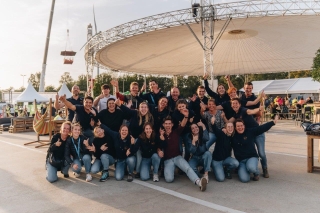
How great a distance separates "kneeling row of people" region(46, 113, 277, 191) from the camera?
4.51 m

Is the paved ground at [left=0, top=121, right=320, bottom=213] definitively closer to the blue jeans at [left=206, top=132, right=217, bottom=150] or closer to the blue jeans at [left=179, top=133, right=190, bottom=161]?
the blue jeans at [left=179, top=133, right=190, bottom=161]

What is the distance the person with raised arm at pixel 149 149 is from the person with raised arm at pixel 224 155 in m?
0.99

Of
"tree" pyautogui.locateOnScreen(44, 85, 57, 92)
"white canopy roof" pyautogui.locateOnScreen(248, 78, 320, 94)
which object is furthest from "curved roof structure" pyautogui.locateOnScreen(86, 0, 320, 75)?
"tree" pyautogui.locateOnScreen(44, 85, 57, 92)

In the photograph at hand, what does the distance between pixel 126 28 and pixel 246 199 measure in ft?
38.4

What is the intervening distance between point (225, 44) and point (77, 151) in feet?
52.3

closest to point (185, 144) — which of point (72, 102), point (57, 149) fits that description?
point (57, 149)

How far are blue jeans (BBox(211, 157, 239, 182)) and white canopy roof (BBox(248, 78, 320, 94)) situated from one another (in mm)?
19094

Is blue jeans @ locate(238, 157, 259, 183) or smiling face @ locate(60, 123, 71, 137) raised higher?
smiling face @ locate(60, 123, 71, 137)

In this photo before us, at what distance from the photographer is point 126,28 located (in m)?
13.5

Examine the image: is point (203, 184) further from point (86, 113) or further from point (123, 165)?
point (86, 113)

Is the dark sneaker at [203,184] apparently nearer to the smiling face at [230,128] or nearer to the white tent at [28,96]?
the smiling face at [230,128]

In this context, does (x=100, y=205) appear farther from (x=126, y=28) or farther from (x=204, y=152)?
(x=126, y=28)

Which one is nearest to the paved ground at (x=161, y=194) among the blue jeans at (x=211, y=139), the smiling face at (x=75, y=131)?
the blue jeans at (x=211, y=139)

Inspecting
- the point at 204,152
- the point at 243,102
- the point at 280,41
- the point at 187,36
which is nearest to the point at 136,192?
the point at 204,152
